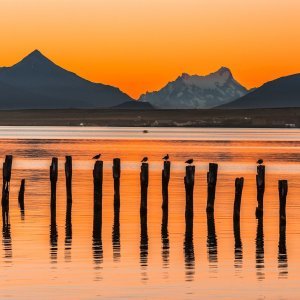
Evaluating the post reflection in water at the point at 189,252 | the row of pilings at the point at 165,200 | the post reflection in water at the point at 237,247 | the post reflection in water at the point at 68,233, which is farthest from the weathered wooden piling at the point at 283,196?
the post reflection in water at the point at 68,233

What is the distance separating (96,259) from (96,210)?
10.4 metres

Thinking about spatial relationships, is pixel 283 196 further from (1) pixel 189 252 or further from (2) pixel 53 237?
(2) pixel 53 237

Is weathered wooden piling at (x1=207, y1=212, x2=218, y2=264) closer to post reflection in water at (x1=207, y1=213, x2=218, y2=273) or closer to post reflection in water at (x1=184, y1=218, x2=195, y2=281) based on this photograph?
post reflection in water at (x1=207, y1=213, x2=218, y2=273)

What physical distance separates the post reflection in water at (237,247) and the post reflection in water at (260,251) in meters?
0.43

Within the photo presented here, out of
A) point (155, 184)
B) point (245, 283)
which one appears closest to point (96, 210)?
point (245, 283)

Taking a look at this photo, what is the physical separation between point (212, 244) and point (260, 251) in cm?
184

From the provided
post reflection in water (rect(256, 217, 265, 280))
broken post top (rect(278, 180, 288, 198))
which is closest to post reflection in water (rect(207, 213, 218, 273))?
post reflection in water (rect(256, 217, 265, 280))

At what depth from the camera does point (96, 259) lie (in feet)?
107

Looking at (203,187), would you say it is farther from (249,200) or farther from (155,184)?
(249,200)

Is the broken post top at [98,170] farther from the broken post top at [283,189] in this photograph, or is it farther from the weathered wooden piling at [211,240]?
the broken post top at [283,189]

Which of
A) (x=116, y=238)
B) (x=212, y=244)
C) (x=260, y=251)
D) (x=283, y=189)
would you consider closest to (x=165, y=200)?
(x=283, y=189)

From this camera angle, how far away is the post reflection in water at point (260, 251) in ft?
100

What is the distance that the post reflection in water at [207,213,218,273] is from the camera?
31938 mm

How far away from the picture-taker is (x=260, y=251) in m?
34.6
